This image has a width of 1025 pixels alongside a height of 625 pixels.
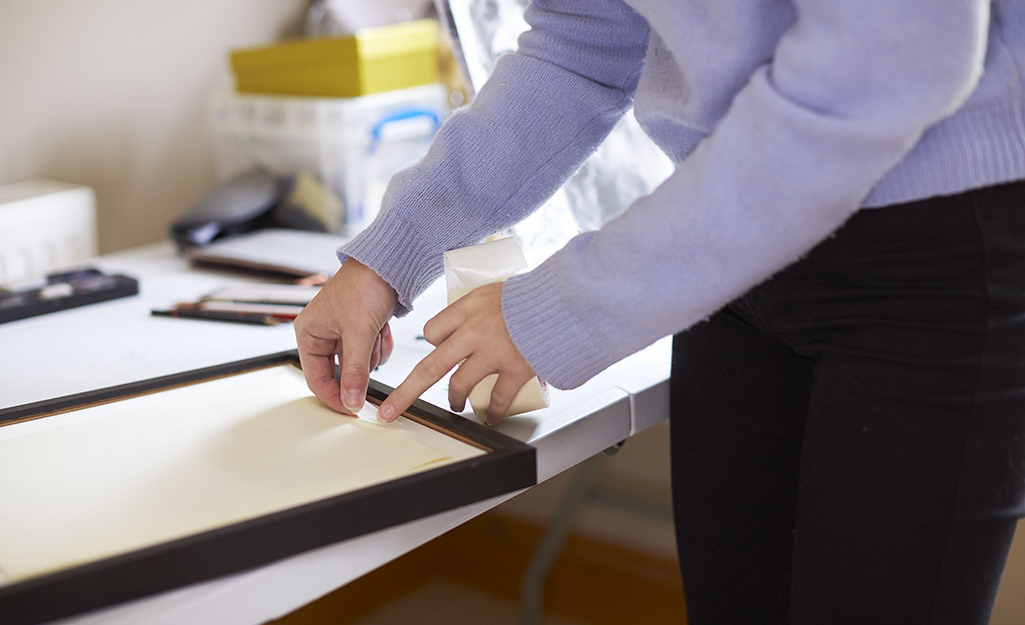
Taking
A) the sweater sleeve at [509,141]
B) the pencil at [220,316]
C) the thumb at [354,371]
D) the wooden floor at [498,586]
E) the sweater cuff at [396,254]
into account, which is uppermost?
the sweater sleeve at [509,141]

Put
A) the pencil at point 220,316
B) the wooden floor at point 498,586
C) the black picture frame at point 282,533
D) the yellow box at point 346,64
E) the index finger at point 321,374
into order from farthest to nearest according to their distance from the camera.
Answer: the wooden floor at point 498,586 < the yellow box at point 346,64 < the pencil at point 220,316 < the index finger at point 321,374 < the black picture frame at point 282,533

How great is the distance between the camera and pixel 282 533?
38 cm

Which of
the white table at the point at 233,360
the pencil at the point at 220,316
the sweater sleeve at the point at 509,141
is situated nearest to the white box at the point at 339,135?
the white table at the point at 233,360

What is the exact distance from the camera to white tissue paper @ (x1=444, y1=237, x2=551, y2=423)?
53 centimetres

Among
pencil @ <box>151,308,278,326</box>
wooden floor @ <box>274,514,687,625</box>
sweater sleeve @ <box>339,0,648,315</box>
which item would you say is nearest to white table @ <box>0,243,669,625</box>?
pencil @ <box>151,308,278,326</box>

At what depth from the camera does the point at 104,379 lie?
2.20ft

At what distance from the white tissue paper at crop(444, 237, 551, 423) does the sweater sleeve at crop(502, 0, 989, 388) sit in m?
0.07

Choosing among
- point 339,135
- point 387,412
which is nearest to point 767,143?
point 387,412

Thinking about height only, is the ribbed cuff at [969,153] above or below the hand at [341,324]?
above

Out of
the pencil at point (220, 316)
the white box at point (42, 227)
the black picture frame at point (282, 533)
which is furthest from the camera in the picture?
the white box at point (42, 227)

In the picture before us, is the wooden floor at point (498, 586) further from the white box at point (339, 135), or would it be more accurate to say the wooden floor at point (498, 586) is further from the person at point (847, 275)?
the person at point (847, 275)

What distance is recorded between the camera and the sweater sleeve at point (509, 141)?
22.8 inches

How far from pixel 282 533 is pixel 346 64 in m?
0.92

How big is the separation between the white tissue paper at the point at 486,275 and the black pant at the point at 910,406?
0.15 metres
